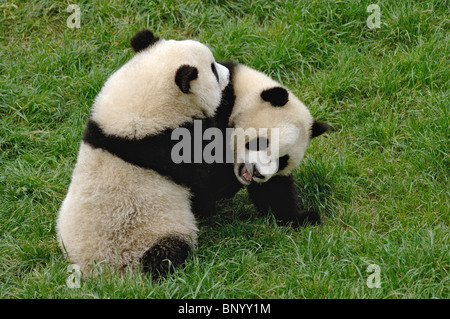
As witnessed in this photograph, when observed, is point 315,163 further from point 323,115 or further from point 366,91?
point 366,91

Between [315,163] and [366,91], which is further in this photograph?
[366,91]

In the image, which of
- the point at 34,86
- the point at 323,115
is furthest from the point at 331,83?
the point at 34,86

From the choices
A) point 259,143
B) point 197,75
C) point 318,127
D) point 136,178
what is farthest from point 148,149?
point 318,127

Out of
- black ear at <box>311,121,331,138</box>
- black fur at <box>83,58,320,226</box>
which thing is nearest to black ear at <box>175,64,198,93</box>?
black fur at <box>83,58,320,226</box>

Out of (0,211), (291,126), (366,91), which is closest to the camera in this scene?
(291,126)

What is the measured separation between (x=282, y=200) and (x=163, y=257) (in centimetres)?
156

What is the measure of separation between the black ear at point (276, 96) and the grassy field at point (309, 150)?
1.14 meters

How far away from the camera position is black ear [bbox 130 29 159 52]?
5707 millimetres

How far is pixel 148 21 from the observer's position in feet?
27.4

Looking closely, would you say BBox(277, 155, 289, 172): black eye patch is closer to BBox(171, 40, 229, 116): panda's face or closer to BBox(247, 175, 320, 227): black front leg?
BBox(247, 175, 320, 227): black front leg

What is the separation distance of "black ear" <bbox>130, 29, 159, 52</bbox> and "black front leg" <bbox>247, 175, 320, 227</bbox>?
1.74 metres

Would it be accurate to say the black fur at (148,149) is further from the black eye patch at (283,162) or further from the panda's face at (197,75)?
the black eye patch at (283,162)

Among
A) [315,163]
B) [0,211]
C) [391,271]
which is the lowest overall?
[0,211]
